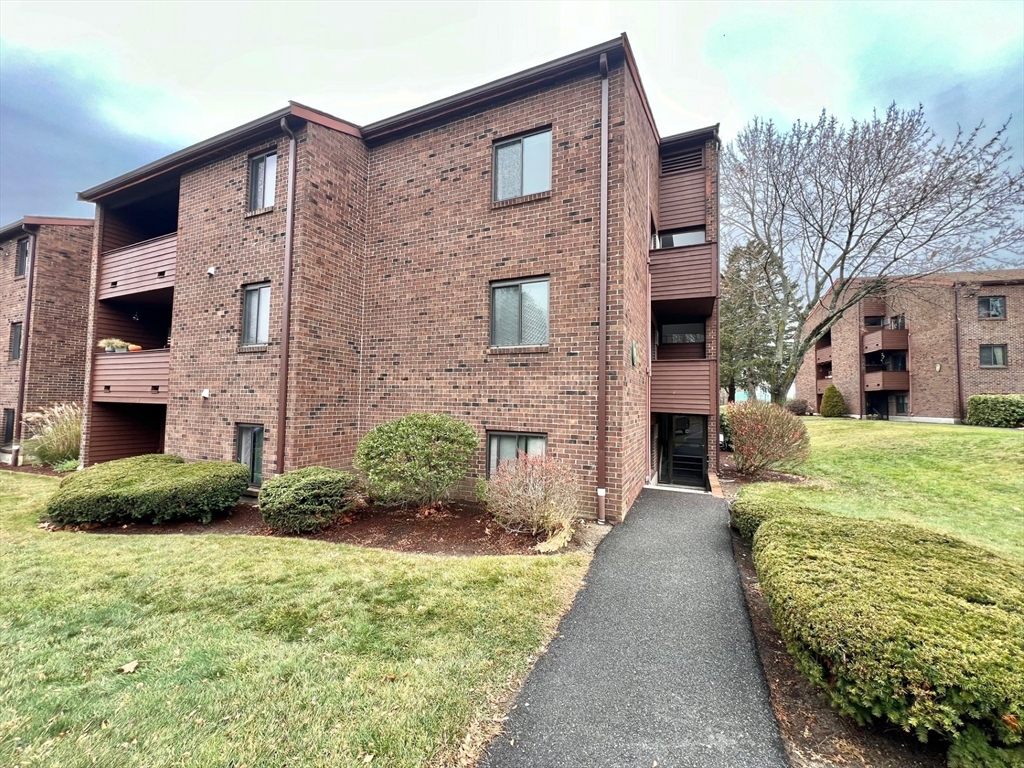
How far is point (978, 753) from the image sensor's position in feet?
6.63

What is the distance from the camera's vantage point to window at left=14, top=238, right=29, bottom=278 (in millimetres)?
15352

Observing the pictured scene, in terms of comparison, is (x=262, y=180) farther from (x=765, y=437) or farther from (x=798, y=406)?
(x=798, y=406)

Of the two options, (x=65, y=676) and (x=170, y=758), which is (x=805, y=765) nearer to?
(x=170, y=758)

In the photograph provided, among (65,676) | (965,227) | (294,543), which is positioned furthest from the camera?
(965,227)

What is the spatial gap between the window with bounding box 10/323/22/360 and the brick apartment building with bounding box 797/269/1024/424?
34.2 m

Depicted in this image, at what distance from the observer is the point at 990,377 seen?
830 inches

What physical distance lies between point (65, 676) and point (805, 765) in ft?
15.9

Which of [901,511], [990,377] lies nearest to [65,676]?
[901,511]

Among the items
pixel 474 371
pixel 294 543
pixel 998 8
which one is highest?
pixel 998 8

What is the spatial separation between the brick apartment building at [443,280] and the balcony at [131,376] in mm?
82

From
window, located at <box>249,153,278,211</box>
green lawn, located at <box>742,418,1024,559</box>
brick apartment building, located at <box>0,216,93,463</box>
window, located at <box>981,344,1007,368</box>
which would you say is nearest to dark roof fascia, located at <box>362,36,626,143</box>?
window, located at <box>249,153,278,211</box>

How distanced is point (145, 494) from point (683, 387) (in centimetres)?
1080

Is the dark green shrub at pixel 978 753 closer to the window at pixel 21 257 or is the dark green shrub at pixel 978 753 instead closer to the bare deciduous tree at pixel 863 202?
the bare deciduous tree at pixel 863 202

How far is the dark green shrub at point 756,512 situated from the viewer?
5160 mm
